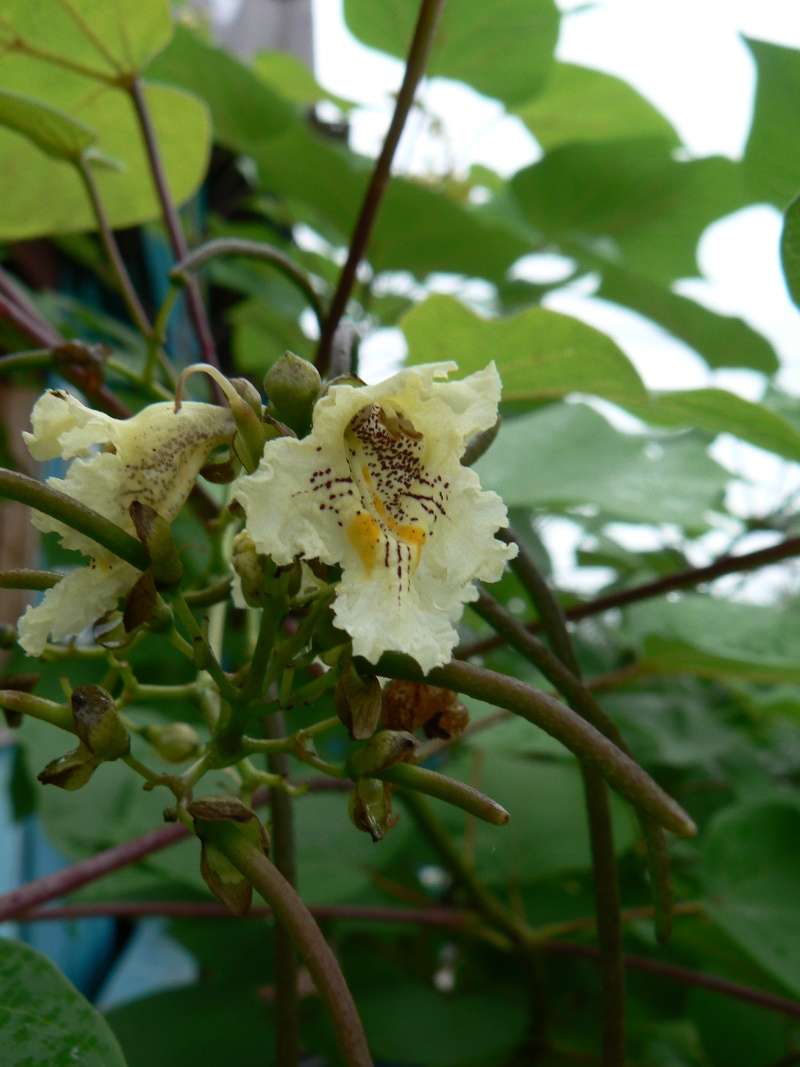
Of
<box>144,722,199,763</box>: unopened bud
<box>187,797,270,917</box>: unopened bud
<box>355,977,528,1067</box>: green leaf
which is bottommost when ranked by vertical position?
<box>355,977,528,1067</box>: green leaf

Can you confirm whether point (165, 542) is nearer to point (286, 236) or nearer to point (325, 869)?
point (325, 869)

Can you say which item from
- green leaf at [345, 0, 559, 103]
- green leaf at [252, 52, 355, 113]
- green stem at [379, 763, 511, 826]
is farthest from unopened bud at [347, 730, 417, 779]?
green leaf at [252, 52, 355, 113]

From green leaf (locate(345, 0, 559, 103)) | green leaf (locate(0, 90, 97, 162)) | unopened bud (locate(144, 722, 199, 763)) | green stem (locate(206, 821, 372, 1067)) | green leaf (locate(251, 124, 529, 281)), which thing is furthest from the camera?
green leaf (locate(251, 124, 529, 281))

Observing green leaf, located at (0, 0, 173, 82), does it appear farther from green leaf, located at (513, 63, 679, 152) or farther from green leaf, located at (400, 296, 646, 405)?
green leaf, located at (513, 63, 679, 152)

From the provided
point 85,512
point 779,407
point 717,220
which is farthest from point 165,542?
point 717,220

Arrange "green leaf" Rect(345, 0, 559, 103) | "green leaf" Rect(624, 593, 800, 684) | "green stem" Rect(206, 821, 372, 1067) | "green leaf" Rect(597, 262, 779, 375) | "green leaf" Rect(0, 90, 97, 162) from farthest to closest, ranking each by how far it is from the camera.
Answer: "green leaf" Rect(597, 262, 779, 375) < "green leaf" Rect(345, 0, 559, 103) < "green leaf" Rect(624, 593, 800, 684) < "green leaf" Rect(0, 90, 97, 162) < "green stem" Rect(206, 821, 372, 1067)

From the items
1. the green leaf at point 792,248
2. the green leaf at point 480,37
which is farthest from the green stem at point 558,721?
the green leaf at point 480,37
